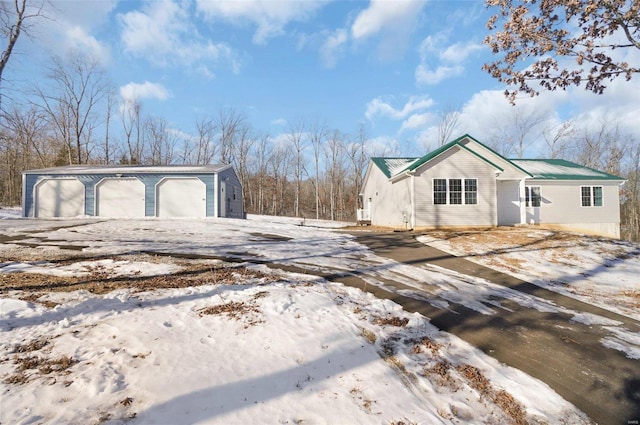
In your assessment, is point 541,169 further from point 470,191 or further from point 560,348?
point 560,348

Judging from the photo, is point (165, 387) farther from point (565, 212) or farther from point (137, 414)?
point (565, 212)

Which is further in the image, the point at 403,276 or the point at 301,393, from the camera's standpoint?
the point at 403,276

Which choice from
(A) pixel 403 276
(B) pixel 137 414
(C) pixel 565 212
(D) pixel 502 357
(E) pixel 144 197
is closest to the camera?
(B) pixel 137 414

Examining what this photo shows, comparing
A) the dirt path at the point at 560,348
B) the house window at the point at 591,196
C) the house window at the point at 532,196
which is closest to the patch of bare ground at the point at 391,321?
the dirt path at the point at 560,348

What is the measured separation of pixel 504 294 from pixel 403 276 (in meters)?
2.05

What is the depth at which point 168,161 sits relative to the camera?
127 ft

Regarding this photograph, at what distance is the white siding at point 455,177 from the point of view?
15148mm

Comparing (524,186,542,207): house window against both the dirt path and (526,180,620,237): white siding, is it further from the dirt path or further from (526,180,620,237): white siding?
the dirt path

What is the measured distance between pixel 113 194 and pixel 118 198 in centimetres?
42

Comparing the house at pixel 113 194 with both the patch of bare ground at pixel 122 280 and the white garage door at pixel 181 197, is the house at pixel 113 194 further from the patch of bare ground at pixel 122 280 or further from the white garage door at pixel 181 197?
the patch of bare ground at pixel 122 280

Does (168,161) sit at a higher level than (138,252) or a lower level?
higher

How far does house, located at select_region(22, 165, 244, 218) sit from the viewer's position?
17406mm

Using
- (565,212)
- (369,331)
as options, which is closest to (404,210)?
(565,212)

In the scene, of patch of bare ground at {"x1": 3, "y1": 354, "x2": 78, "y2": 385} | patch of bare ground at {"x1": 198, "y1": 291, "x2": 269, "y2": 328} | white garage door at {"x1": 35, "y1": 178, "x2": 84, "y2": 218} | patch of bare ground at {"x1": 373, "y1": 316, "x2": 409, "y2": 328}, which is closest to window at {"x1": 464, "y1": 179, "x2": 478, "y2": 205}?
patch of bare ground at {"x1": 373, "y1": 316, "x2": 409, "y2": 328}
